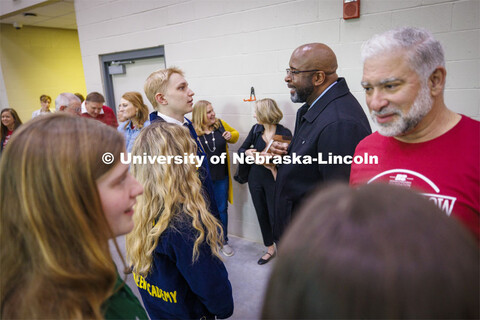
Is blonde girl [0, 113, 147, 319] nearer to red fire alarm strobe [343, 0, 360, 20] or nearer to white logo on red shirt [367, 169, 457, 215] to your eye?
white logo on red shirt [367, 169, 457, 215]

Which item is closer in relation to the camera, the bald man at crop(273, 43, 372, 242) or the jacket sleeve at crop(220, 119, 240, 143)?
the bald man at crop(273, 43, 372, 242)

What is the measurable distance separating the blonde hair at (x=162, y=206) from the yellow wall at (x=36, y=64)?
19.7 ft

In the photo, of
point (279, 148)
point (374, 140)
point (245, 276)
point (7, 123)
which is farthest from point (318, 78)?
point (7, 123)

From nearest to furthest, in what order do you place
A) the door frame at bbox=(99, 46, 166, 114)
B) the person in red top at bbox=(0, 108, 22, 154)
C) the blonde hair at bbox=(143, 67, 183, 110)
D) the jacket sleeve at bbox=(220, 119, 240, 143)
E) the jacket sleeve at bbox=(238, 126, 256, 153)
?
the blonde hair at bbox=(143, 67, 183, 110) → the jacket sleeve at bbox=(238, 126, 256, 153) → the jacket sleeve at bbox=(220, 119, 240, 143) → the door frame at bbox=(99, 46, 166, 114) → the person in red top at bbox=(0, 108, 22, 154)

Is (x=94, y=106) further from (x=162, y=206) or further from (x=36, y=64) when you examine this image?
(x=36, y=64)

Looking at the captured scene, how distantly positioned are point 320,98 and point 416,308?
1747mm

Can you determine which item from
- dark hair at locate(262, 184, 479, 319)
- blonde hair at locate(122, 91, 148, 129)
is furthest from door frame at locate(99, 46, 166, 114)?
dark hair at locate(262, 184, 479, 319)

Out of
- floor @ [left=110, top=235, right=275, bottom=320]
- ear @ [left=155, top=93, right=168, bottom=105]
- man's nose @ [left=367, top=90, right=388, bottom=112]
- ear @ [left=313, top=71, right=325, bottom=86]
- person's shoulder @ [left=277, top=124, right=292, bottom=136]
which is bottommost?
floor @ [left=110, top=235, right=275, bottom=320]

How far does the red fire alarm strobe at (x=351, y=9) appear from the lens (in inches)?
94.0

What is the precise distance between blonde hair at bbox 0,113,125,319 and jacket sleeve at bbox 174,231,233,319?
54 centimetres

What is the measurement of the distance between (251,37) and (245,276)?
7.82 ft

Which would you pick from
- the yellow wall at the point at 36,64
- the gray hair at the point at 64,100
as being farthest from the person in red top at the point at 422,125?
the yellow wall at the point at 36,64

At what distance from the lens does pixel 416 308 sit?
1.12 ft

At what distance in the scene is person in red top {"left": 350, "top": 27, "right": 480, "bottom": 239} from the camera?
108 centimetres
